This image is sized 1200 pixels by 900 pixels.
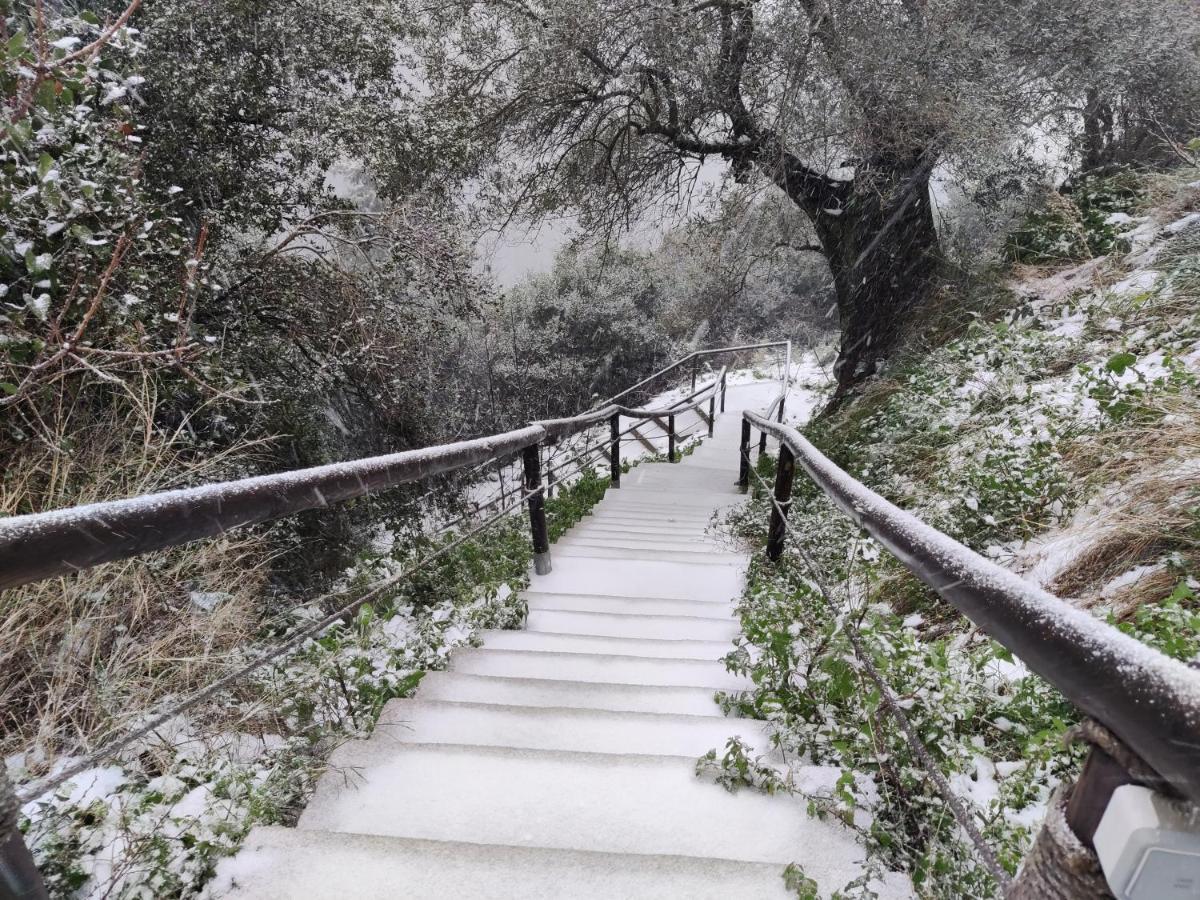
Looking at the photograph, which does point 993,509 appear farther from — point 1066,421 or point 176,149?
point 176,149

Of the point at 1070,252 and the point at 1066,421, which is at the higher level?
the point at 1070,252

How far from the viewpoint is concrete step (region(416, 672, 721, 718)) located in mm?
2215

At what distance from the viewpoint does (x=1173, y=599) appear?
1.66m

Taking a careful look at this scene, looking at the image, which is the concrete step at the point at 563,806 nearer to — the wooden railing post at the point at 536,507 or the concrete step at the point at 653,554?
the wooden railing post at the point at 536,507

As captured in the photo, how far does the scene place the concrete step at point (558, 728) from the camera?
1.92m

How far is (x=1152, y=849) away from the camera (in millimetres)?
531

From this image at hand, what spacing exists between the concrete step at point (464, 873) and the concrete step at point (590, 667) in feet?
3.48

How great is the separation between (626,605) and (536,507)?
0.76 meters

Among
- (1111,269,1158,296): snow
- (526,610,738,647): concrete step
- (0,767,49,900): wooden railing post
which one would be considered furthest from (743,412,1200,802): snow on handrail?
(1111,269,1158,296): snow

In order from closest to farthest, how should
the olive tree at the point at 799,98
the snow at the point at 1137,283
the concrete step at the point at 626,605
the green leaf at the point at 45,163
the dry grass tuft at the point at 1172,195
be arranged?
the green leaf at the point at 45,163
the concrete step at the point at 626,605
the snow at the point at 1137,283
the dry grass tuft at the point at 1172,195
the olive tree at the point at 799,98

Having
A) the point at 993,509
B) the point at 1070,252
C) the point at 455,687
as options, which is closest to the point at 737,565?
the point at 993,509

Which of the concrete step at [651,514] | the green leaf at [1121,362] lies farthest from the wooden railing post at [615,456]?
the green leaf at [1121,362]

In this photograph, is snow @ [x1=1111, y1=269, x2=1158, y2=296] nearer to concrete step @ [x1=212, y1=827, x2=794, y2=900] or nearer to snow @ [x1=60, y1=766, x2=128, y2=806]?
concrete step @ [x1=212, y1=827, x2=794, y2=900]

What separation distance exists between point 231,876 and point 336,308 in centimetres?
555
